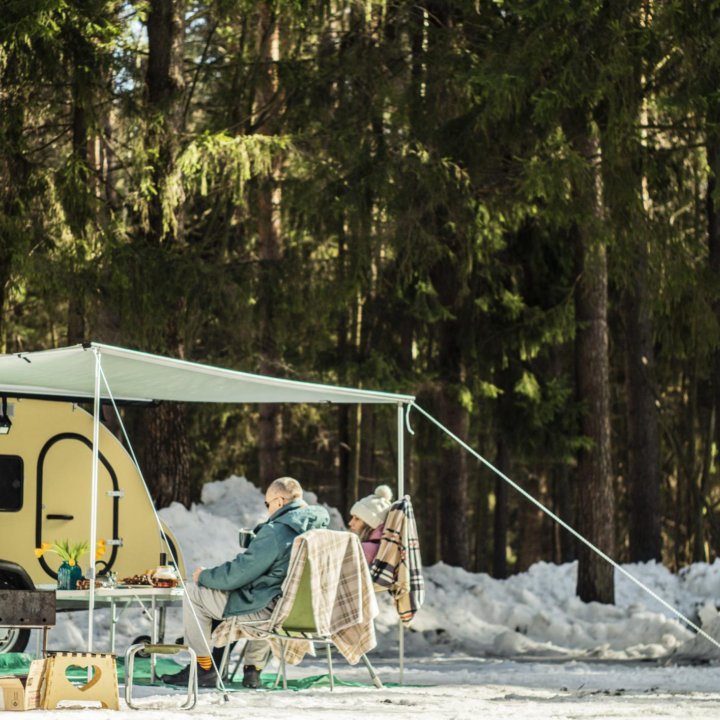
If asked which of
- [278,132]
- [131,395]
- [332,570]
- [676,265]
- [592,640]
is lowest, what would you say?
[592,640]

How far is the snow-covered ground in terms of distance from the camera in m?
8.29

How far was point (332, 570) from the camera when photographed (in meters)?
8.97

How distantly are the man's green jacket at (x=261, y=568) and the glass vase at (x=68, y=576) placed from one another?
0.98 meters

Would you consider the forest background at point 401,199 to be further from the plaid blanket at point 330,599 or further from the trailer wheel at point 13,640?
the plaid blanket at point 330,599

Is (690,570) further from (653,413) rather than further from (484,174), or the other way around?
(484,174)

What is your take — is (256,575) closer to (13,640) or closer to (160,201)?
(13,640)

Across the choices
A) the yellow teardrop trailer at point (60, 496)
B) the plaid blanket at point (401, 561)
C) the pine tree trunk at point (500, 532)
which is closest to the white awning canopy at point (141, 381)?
the yellow teardrop trailer at point (60, 496)

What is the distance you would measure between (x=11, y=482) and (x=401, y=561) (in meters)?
3.16

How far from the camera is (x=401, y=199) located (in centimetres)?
1577

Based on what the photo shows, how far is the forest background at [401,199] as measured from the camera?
14.2m

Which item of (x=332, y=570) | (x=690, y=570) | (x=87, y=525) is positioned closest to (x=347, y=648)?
(x=332, y=570)

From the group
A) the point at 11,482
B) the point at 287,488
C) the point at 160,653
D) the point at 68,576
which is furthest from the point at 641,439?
the point at 160,653

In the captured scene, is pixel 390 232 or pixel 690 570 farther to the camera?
pixel 690 570

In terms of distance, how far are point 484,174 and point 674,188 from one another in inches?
81.8
